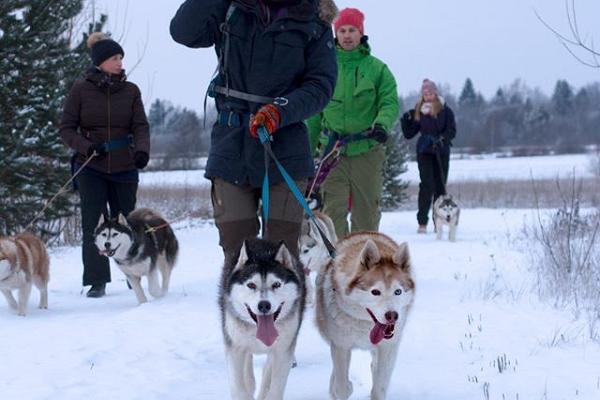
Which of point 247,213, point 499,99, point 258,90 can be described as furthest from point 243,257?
point 499,99

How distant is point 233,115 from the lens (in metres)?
3.43

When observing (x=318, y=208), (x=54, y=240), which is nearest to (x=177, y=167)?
(x=54, y=240)

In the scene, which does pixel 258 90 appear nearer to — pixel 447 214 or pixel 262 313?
pixel 262 313

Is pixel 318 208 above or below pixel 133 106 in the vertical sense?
below

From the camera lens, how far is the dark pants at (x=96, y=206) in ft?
21.1

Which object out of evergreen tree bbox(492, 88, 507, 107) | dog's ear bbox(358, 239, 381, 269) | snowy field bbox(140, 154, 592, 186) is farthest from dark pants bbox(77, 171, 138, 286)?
evergreen tree bbox(492, 88, 507, 107)

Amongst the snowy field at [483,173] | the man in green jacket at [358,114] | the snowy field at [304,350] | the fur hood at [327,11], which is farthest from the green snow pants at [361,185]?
the snowy field at [483,173]

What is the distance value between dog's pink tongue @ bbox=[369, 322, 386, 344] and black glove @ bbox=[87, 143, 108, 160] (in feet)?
12.6

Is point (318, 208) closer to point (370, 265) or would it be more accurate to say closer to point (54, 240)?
point (370, 265)

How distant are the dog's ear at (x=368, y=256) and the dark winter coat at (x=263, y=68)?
52 cm

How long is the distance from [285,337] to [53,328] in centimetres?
260

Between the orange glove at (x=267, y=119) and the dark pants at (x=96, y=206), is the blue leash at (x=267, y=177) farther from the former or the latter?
the dark pants at (x=96, y=206)

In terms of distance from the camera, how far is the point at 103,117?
21.2 feet

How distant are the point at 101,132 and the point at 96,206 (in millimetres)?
683
